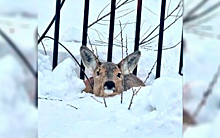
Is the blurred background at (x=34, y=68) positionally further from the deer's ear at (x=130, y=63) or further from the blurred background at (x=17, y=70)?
the deer's ear at (x=130, y=63)

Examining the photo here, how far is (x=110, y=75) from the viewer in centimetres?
106

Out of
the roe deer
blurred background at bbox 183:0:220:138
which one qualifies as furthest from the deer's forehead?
blurred background at bbox 183:0:220:138

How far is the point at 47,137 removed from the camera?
915 mm

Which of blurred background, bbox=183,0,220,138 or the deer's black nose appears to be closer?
blurred background, bbox=183,0,220,138

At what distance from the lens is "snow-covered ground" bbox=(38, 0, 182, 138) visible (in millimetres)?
941

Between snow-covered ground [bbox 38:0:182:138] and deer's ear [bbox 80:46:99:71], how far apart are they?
0.02 m

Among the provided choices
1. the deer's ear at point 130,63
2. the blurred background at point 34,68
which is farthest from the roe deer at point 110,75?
the blurred background at point 34,68

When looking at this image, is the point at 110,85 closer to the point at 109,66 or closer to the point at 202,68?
the point at 109,66

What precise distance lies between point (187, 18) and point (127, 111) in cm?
43

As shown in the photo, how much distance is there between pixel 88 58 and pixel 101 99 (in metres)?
0.14

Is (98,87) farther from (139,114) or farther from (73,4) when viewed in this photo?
(73,4)

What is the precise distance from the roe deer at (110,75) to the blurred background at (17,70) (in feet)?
1.33

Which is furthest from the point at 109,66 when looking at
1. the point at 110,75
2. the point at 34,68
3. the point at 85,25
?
the point at 34,68

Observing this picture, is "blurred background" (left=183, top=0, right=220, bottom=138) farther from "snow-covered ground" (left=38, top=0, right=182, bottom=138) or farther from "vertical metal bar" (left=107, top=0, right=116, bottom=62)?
"vertical metal bar" (left=107, top=0, right=116, bottom=62)
